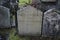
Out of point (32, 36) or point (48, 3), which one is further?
point (48, 3)

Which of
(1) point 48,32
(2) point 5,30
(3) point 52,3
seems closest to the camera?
(1) point 48,32

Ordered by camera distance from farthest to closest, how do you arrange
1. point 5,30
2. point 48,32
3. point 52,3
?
point 52,3, point 5,30, point 48,32

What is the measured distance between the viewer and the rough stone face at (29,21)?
10.4 feet

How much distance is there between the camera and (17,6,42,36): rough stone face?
10.4 feet

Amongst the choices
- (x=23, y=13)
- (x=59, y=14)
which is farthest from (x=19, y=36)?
(x=59, y=14)

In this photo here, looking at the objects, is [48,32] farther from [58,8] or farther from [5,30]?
[5,30]

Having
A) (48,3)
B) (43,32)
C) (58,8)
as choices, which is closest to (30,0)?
(48,3)

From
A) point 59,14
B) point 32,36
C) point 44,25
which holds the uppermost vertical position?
point 59,14

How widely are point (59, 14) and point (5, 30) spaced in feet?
3.65

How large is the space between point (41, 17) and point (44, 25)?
163 mm

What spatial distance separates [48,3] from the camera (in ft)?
12.5

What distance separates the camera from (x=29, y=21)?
10.7ft

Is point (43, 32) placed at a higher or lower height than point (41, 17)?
lower

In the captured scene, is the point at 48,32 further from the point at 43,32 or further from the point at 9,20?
the point at 9,20
